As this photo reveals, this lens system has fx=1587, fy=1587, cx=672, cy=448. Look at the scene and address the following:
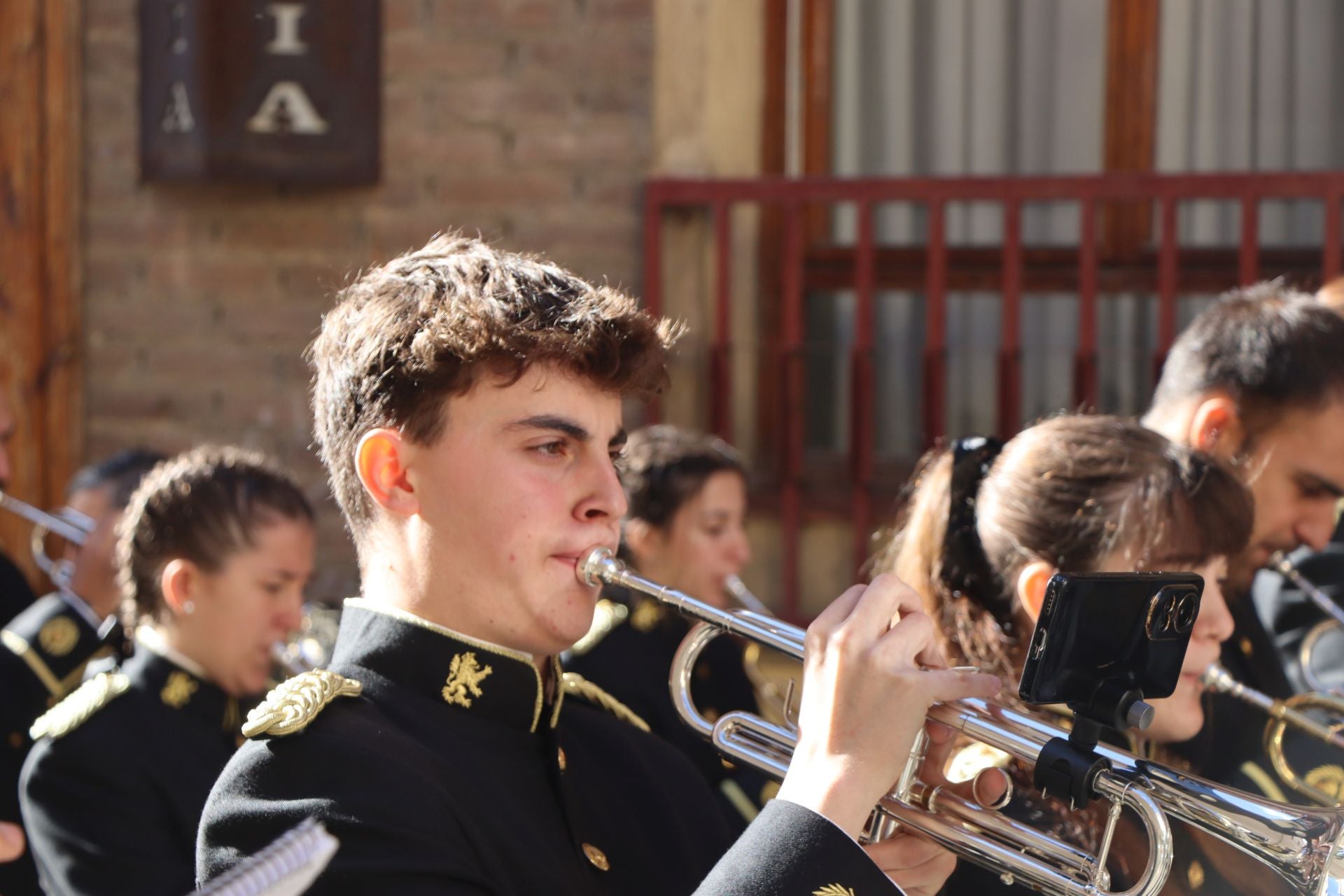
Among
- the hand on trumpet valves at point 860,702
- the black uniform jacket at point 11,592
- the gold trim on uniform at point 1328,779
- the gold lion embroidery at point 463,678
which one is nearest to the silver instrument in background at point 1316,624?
the gold trim on uniform at point 1328,779

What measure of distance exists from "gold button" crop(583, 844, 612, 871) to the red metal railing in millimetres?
2581

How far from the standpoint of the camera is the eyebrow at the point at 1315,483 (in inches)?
101

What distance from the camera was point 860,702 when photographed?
54.3 inches

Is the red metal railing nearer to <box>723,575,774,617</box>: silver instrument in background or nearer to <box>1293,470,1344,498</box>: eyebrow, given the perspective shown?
<box>723,575,774,617</box>: silver instrument in background

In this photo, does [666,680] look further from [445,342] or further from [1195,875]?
[445,342]

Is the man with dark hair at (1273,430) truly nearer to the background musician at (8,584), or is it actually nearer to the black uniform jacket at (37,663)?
the black uniform jacket at (37,663)

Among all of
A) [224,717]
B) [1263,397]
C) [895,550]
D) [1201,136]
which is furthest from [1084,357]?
[224,717]

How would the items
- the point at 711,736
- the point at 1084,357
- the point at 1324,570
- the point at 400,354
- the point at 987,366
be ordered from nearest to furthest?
the point at 400,354 → the point at 711,736 → the point at 1324,570 → the point at 1084,357 → the point at 987,366

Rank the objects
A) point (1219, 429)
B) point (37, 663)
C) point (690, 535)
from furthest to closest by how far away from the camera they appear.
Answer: point (690, 535)
point (37, 663)
point (1219, 429)

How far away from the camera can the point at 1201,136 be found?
440 centimetres

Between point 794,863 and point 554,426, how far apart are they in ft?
1.55

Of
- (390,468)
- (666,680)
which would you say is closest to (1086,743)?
(390,468)

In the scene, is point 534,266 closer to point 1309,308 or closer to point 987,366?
point 1309,308

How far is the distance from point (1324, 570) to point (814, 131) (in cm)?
204
